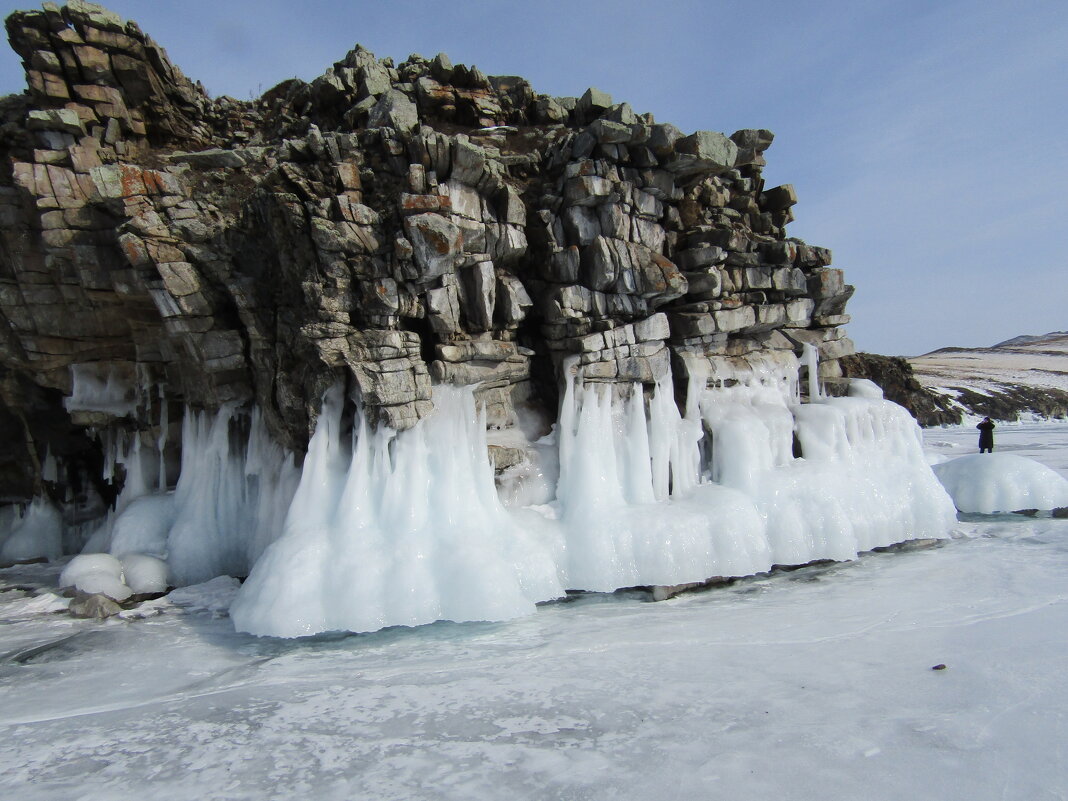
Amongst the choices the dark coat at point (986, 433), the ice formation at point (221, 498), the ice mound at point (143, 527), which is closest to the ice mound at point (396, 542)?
the ice formation at point (221, 498)

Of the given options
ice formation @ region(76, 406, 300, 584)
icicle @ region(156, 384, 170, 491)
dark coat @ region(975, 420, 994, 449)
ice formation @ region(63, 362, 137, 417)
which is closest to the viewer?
ice formation @ region(76, 406, 300, 584)

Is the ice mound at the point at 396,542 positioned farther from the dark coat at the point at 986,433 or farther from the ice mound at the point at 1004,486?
the dark coat at the point at 986,433

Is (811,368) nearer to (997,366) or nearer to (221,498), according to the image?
(221,498)

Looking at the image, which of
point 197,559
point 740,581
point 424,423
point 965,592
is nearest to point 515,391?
point 424,423

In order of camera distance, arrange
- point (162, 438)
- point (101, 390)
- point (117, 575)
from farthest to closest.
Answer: point (101, 390) < point (162, 438) < point (117, 575)

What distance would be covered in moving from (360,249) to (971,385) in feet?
168

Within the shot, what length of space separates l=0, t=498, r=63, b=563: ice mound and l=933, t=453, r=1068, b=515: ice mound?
79.5 feet

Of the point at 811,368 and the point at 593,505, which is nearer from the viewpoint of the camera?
the point at 593,505

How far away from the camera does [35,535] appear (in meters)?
16.3

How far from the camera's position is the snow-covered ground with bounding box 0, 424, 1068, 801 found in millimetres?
5340

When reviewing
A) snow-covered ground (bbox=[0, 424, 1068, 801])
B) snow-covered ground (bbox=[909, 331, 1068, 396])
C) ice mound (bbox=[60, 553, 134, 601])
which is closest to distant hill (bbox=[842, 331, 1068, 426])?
snow-covered ground (bbox=[909, 331, 1068, 396])

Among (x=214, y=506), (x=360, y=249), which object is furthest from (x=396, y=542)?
(x=214, y=506)

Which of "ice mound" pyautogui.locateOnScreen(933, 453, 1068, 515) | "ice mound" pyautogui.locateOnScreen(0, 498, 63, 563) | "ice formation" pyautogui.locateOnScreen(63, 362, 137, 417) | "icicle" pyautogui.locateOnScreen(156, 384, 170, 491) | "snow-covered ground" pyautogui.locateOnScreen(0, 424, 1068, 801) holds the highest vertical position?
"ice formation" pyautogui.locateOnScreen(63, 362, 137, 417)

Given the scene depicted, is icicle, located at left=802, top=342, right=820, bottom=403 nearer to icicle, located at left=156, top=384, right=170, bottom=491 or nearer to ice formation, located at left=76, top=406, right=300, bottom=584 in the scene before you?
ice formation, located at left=76, top=406, right=300, bottom=584
